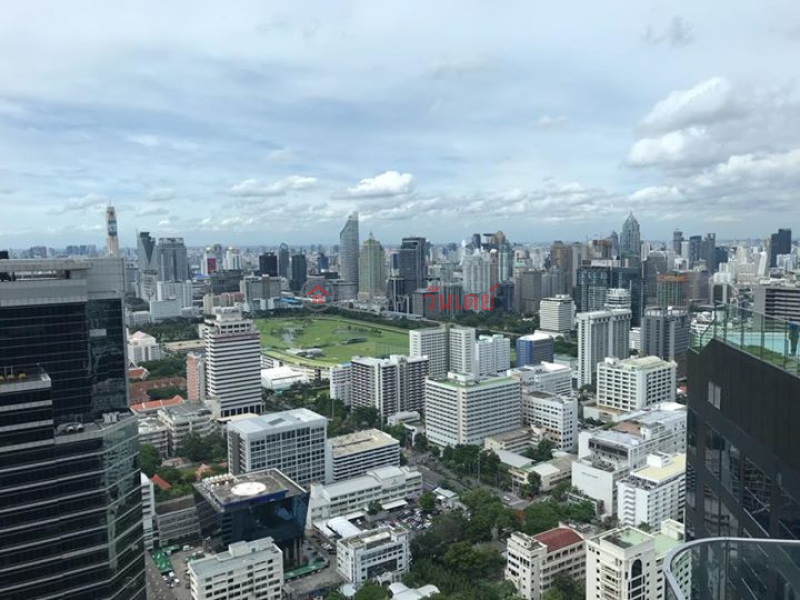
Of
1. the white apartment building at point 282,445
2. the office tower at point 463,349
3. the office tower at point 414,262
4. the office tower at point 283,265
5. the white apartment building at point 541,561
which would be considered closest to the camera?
the white apartment building at point 541,561

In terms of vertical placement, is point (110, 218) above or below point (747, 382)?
above

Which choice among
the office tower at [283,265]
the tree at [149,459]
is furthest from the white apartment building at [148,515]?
the office tower at [283,265]

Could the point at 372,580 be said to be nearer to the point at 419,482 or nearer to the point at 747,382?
the point at 419,482

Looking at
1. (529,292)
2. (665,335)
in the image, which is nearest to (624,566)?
(665,335)

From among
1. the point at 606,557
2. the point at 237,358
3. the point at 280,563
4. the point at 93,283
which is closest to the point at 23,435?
the point at 93,283

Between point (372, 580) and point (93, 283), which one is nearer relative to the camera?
point (93, 283)

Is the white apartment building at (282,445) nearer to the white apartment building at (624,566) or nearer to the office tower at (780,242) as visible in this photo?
the white apartment building at (624,566)
